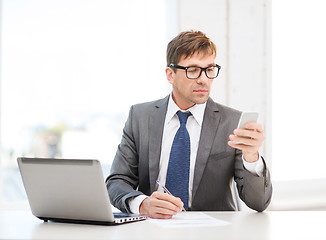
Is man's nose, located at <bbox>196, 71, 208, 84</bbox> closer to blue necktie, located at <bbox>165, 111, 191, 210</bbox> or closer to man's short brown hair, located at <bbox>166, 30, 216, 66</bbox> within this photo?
man's short brown hair, located at <bbox>166, 30, 216, 66</bbox>

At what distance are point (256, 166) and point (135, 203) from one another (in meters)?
0.53

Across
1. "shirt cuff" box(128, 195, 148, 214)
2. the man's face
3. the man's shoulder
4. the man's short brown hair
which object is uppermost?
the man's short brown hair

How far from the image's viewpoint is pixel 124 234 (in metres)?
1.55

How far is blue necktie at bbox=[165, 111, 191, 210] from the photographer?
2.34m

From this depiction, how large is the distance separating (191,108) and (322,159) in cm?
218

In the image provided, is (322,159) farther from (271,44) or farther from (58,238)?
(58,238)

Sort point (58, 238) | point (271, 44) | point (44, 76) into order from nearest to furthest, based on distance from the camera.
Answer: point (58, 238)
point (44, 76)
point (271, 44)

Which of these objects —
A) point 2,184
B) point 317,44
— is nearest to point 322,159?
point 317,44

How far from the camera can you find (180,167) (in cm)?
236

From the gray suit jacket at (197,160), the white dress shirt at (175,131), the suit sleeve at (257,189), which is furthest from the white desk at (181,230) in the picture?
the white dress shirt at (175,131)

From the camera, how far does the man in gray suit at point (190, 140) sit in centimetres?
235

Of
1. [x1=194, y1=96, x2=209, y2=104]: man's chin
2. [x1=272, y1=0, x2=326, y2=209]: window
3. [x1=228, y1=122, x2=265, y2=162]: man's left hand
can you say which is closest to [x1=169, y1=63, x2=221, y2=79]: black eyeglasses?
[x1=194, y1=96, x2=209, y2=104]: man's chin

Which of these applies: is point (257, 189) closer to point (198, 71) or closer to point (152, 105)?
point (198, 71)

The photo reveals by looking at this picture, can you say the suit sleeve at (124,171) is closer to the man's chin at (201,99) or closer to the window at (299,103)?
the man's chin at (201,99)
